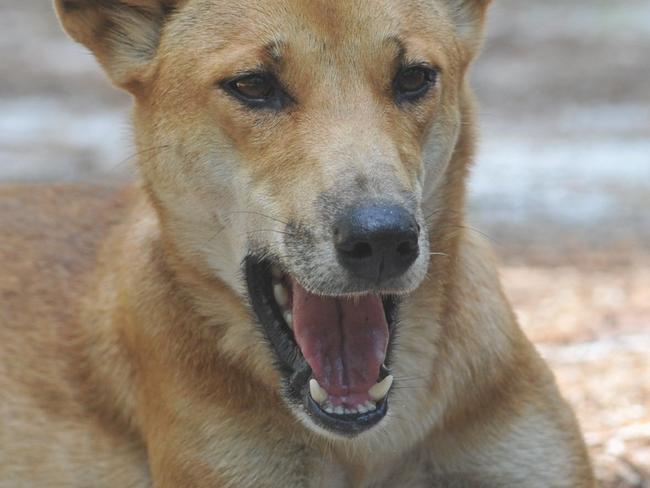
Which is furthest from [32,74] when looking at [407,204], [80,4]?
[407,204]

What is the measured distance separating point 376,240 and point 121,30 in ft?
4.38

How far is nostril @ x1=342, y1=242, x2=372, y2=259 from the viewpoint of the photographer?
11.9 feet

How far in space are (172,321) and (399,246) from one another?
1.08m

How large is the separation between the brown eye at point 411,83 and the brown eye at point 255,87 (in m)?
0.38

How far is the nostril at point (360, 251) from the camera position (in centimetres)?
364

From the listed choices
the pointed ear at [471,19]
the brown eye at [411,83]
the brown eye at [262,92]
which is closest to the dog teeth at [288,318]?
the brown eye at [262,92]

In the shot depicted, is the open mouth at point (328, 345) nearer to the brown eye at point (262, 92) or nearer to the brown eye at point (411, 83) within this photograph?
the brown eye at point (262, 92)

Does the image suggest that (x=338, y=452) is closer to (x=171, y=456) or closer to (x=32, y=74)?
(x=171, y=456)

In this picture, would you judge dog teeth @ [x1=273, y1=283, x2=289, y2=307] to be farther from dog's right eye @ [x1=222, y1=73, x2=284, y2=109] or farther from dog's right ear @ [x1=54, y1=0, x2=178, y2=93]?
dog's right ear @ [x1=54, y1=0, x2=178, y2=93]

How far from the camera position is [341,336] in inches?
161

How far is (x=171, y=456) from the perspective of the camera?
4.39 m

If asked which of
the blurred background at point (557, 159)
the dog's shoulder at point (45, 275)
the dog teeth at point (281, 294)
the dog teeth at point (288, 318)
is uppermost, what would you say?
the dog teeth at point (281, 294)

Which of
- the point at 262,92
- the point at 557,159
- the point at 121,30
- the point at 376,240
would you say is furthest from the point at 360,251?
the point at 557,159

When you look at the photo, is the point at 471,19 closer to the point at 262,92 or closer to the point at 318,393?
the point at 262,92
